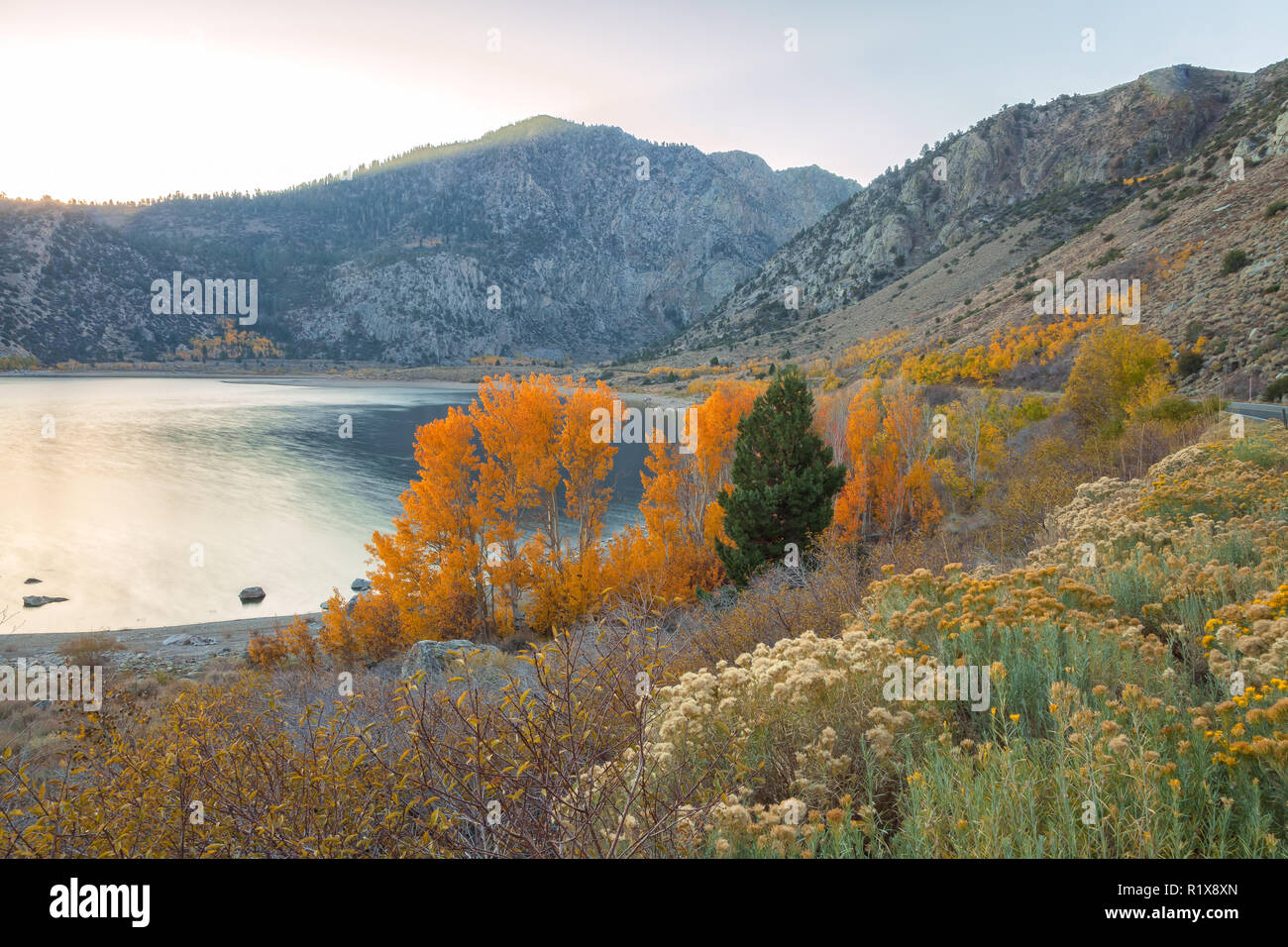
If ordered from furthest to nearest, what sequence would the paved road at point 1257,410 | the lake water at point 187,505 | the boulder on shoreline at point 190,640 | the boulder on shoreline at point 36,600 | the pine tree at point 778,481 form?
the lake water at point 187,505, the boulder on shoreline at point 36,600, the boulder on shoreline at point 190,640, the paved road at point 1257,410, the pine tree at point 778,481

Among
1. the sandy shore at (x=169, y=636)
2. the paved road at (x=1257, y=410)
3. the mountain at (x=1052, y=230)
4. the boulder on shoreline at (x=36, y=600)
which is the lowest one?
the sandy shore at (x=169, y=636)

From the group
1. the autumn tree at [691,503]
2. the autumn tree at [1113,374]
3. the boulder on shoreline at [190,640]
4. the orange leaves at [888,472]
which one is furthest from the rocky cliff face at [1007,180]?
the boulder on shoreline at [190,640]

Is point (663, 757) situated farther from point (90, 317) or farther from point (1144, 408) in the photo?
point (90, 317)

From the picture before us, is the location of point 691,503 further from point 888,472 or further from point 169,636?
point 169,636

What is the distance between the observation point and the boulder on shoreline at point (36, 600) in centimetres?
2937

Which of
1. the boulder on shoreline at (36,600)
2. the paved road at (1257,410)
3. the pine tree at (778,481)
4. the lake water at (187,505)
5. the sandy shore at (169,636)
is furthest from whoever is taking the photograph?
the lake water at (187,505)

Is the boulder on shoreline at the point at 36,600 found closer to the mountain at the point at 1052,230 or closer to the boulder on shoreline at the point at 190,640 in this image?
the boulder on shoreline at the point at 190,640

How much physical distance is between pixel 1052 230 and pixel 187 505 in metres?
93.8

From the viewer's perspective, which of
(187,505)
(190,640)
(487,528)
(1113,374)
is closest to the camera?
(190,640)

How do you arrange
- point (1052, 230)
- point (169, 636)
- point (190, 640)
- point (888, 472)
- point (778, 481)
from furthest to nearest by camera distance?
point (1052, 230)
point (888, 472)
point (169, 636)
point (190, 640)
point (778, 481)

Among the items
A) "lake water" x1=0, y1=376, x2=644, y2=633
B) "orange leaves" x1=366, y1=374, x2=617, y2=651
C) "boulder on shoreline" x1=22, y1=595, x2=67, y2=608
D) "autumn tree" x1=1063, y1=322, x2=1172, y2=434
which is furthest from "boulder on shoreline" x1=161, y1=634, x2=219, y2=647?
"autumn tree" x1=1063, y1=322, x2=1172, y2=434

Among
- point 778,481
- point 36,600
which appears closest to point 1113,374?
point 778,481

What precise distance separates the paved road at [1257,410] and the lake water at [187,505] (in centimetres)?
2977

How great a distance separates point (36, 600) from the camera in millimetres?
29688
